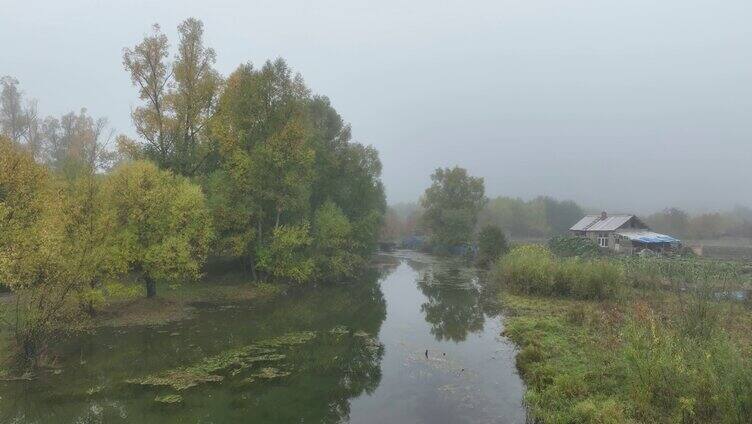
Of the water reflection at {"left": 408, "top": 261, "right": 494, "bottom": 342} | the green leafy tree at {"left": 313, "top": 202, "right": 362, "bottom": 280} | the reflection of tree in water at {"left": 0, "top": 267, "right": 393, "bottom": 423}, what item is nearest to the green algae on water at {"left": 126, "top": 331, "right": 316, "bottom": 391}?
the reflection of tree in water at {"left": 0, "top": 267, "right": 393, "bottom": 423}

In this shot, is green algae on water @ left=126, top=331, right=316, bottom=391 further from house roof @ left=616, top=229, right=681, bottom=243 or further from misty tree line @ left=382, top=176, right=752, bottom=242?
misty tree line @ left=382, top=176, right=752, bottom=242

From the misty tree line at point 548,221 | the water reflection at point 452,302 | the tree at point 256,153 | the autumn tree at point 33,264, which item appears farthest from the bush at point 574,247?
the autumn tree at point 33,264

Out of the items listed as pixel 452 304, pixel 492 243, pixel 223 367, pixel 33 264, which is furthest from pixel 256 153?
pixel 492 243

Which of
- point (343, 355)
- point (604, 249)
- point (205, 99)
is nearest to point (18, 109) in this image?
point (205, 99)

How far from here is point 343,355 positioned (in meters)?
19.6

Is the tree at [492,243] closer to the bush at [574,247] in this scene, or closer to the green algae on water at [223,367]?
the bush at [574,247]

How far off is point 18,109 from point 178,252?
4051 centimetres

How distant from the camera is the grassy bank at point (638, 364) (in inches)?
422

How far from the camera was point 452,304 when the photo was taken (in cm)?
3192

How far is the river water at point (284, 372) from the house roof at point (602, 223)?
41.9 m

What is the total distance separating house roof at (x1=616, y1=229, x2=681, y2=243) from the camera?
2127 inches

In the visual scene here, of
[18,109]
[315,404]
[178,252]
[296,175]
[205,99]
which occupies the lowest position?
[315,404]

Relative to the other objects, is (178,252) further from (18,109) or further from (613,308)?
(18,109)

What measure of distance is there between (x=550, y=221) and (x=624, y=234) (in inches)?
2431
